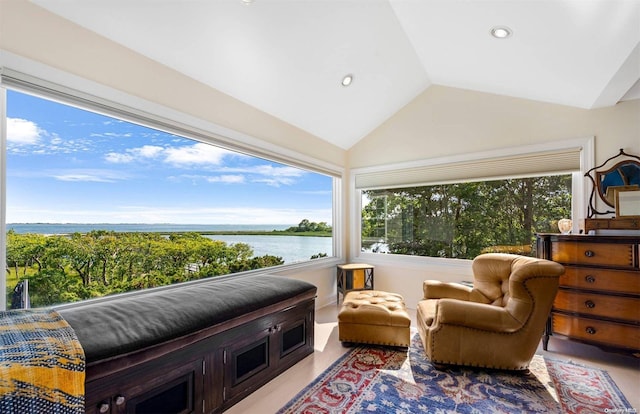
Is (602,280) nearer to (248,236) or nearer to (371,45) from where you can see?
(371,45)

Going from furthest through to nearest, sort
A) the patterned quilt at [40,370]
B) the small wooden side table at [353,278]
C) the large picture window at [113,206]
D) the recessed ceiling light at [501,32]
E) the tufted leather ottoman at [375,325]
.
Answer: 1. the small wooden side table at [353,278]
2. the tufted leather ottoman at [375,325]
3. the recessed ceiling light at [501,32]
4. the large picture window at [113,206]
5. the patterned quilt at [40,370]

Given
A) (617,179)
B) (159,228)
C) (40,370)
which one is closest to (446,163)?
(617,179)

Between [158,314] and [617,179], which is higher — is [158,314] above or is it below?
below

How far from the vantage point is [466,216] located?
3898 mm

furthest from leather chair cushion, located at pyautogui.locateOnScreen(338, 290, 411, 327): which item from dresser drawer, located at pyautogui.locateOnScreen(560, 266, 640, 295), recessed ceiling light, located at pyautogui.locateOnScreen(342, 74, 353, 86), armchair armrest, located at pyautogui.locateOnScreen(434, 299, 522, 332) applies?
recessed ceiling light, located at pyautogui.locateOnScreen(342, 74, 353, 86)

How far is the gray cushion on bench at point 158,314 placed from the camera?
4.53 ft

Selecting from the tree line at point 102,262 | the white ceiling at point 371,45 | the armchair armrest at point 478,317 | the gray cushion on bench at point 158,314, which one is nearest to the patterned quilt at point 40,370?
the gray cushion on bench at point 158,314

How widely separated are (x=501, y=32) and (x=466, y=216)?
212 cm

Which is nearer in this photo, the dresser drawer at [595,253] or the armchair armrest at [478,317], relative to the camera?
the armchair armrest at [478,317]

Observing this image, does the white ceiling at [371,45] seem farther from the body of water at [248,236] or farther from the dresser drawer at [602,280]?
the dresser drawer at [602,280]

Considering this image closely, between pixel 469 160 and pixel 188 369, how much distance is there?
11.7 ft

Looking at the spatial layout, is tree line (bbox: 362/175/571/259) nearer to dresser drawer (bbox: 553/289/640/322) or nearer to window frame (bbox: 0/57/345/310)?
dresser drawer (bbox: 553/289/640/322)

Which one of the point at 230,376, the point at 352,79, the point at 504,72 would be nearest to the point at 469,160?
the point at 504,72

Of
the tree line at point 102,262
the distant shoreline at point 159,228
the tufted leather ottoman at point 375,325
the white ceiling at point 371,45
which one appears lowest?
the tufted leather ottoman at point 375,325
